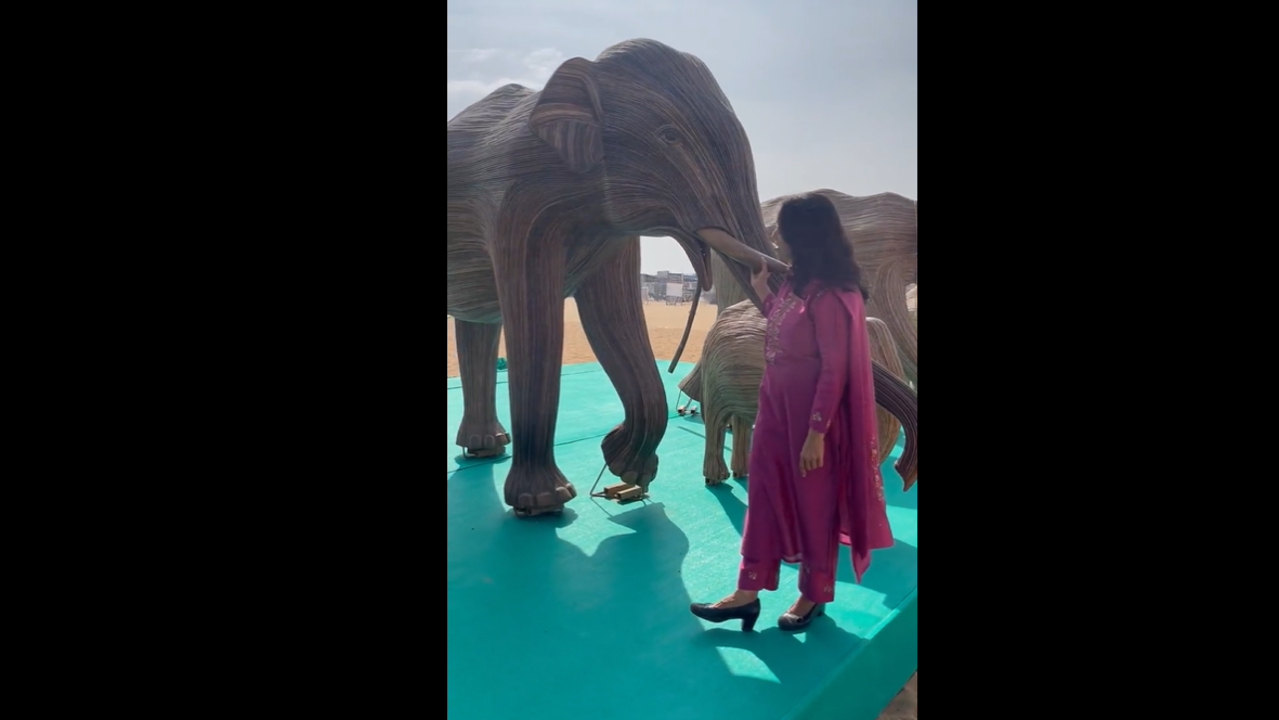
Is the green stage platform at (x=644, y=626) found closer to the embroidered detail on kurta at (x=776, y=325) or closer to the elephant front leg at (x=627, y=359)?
the elephant front leg at (x=627, y=359)

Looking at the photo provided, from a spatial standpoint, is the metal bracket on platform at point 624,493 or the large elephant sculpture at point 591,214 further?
the metal bracket on platform at point 624,493

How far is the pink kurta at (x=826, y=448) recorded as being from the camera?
57.7 inches

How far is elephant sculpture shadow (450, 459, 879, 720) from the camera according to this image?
140 cm

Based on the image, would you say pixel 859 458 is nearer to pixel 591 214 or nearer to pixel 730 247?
pixel 730 247

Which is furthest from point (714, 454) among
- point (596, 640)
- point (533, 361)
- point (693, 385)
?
point (596, 640)

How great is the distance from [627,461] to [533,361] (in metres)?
0.53

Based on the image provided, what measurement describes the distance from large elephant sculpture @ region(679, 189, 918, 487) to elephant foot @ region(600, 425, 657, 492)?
0.31 m

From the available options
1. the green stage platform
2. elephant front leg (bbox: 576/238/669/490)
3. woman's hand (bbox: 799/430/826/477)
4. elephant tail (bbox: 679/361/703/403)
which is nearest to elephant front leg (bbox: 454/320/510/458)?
the green stage platform

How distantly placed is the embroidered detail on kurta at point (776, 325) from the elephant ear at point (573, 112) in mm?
762

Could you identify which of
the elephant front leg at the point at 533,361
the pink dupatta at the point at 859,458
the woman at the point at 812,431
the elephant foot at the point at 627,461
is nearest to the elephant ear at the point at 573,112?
the elephant front leg at the point at 533,361

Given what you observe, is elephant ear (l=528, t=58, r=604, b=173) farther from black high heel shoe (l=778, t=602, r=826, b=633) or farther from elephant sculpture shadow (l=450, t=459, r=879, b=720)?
black high heel shoe (l=778, t=602, r=826, b=633)

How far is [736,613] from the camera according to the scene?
5.39 ft

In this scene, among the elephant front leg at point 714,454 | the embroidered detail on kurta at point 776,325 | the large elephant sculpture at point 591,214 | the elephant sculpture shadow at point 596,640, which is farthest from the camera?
the elephant front leg at point 714,454

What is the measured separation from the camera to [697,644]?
1607 mm
